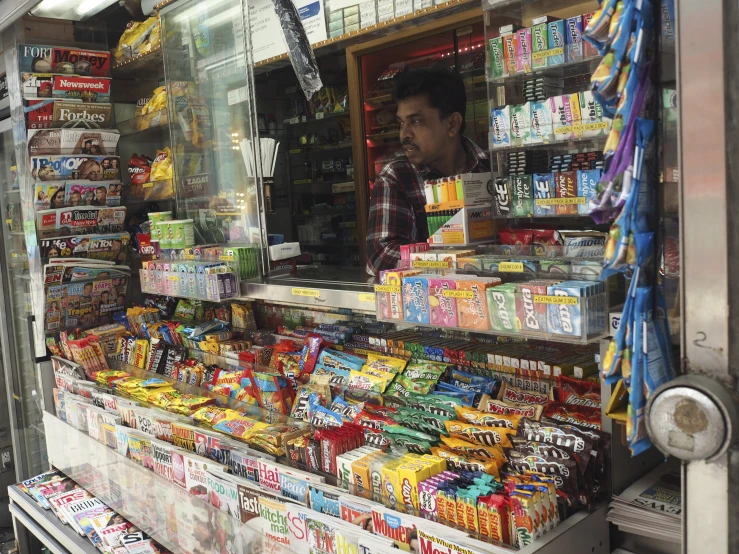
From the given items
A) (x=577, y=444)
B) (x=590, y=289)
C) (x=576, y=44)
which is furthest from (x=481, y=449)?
(x=576, y=44)

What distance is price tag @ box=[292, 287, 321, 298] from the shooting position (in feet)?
7.55

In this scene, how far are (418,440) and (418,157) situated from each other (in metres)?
1.57

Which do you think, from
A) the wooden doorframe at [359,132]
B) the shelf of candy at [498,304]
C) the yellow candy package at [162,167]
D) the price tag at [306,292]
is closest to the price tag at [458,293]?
the shelf of candy at [498,304]

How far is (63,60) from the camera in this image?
12.6 ft

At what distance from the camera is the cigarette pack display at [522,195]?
6.51 ft

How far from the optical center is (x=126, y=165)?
170 inches

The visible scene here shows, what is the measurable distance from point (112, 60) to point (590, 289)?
148 inches

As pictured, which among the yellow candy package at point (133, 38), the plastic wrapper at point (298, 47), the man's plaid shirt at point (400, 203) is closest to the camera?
the plastic wrapper at point (298, 47)

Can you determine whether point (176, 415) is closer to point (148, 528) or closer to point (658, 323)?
point (148, 528)

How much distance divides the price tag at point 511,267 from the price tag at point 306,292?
0.80m

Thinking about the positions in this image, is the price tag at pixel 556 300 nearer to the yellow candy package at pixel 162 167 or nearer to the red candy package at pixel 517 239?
the red candy package at pixel 517 239

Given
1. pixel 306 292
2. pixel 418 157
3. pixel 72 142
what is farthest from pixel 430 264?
pixel 72 142

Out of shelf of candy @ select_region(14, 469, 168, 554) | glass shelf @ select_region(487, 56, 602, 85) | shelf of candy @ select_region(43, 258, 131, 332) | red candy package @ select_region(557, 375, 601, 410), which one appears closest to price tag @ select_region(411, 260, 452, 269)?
red candy package @ select_region(557, 375, 601, 410)

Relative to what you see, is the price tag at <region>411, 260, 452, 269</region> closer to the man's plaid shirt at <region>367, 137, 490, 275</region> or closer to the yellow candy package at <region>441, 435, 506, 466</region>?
the yellow candy package at <region>441, 435, 506, 466</region>
